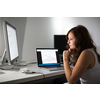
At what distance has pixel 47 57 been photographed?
1545 mm

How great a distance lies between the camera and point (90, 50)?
3.24ft

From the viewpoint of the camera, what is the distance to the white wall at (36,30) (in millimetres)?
2281

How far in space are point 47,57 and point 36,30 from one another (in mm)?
969

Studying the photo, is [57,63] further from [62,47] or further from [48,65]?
[62,47]

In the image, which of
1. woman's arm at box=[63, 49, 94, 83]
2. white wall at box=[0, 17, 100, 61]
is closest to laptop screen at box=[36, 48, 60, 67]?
woman's arm at box=[63, 49, 94, 83]

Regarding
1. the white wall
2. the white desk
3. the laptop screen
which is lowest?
the white desk

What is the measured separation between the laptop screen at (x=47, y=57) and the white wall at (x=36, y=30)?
83cm

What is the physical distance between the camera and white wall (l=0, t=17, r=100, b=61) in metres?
2.28

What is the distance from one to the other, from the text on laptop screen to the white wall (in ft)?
2.71

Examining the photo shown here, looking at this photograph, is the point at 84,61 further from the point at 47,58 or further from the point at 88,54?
the point at 47,58

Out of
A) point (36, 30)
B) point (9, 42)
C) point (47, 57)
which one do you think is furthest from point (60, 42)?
point (9, 42)

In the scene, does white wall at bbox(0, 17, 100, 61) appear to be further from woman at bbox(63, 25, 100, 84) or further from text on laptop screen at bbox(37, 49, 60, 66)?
woman at bbox(63, 25, 100, 84)
